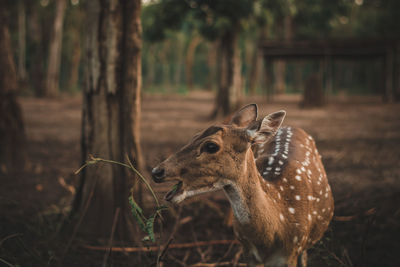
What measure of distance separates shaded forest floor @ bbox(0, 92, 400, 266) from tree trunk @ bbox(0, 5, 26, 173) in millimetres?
282

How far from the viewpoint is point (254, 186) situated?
2043 mm

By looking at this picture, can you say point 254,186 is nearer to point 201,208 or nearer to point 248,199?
point 248,199

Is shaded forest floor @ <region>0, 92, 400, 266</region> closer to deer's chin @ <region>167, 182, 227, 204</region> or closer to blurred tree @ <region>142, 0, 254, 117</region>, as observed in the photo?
Answer: deer's chin @ <region>167, 182, 227, 204</region>

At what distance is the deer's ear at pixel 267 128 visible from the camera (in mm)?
1979

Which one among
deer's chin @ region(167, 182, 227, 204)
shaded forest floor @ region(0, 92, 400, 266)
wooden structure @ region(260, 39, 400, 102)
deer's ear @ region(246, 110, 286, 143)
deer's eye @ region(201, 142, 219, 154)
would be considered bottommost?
shaded forest floor @ region(0, 92, 400, 266)

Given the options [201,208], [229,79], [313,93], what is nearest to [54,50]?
[229,79]

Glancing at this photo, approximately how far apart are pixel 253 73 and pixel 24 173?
2642 centimetres

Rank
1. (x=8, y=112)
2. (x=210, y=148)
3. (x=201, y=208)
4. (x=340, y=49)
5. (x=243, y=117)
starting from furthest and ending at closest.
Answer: (x=340, y=49), (x=8, y=112), (x=201, y=208), (x=243, y=117), (x=210, y=148)

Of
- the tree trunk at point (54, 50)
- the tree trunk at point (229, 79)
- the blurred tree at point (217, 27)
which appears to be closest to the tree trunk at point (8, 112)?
the blurred tree at point (217, 27)

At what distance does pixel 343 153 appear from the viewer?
7105mm

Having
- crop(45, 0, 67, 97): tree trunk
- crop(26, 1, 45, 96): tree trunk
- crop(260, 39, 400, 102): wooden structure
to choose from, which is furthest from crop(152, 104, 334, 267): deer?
crop(26, 1, 45, 96): tree trunk

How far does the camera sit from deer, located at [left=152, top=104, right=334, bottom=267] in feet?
6.13

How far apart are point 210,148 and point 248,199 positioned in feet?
1.24

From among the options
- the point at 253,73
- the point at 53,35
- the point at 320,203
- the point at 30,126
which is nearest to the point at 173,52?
the point at 253,73
